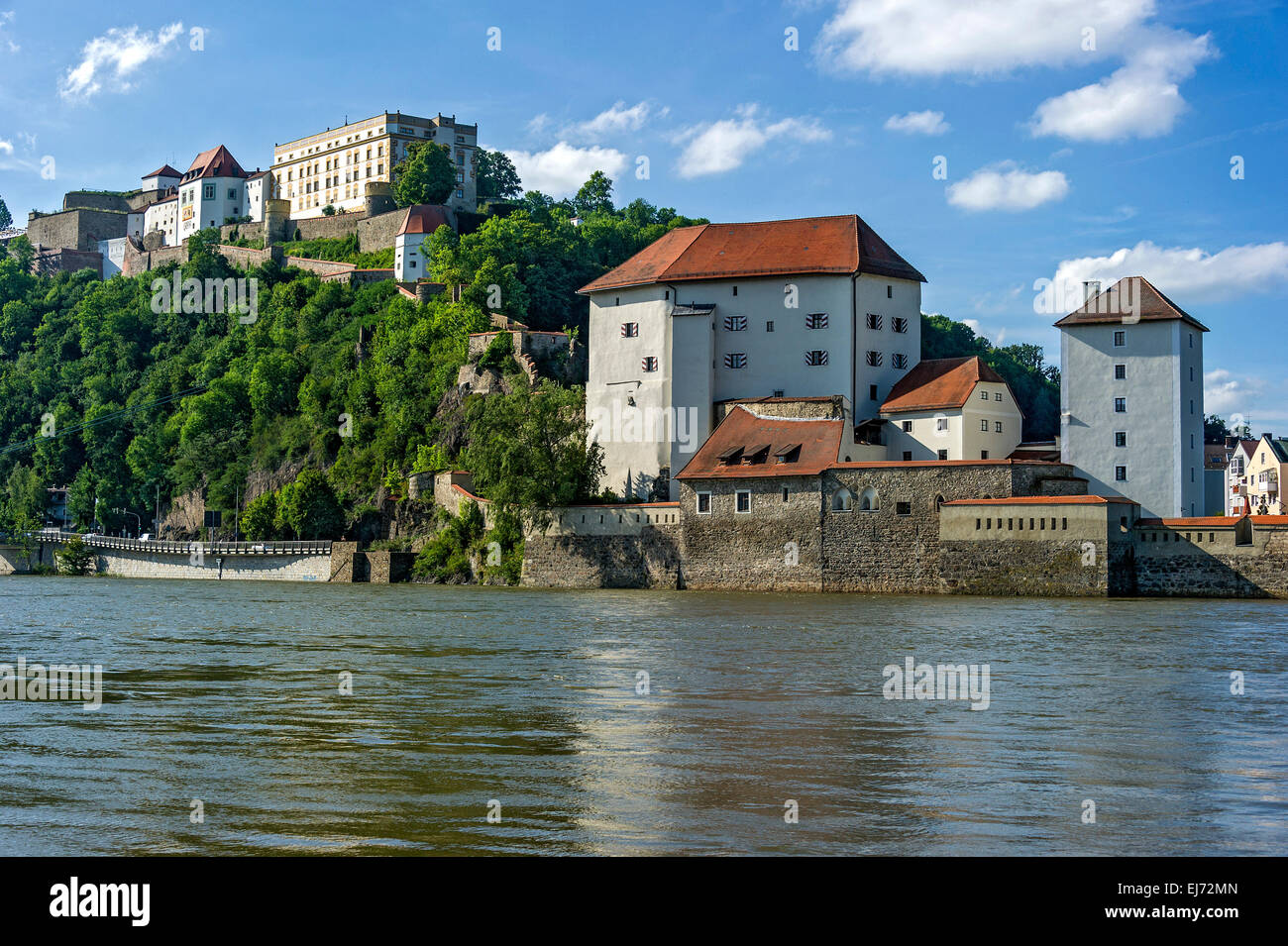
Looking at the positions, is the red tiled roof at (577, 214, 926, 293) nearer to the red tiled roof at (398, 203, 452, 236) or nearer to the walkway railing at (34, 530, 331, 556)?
the walkway railing at (34, 530, 331, 556)

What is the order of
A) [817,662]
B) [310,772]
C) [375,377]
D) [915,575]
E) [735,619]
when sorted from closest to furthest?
1. [310,772]
2. [817,662]
3. [735,619]
4. [915,575]
5. [375,377]

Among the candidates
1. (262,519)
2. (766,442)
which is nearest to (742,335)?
(766,442)

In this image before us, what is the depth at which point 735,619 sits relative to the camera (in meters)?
36.8

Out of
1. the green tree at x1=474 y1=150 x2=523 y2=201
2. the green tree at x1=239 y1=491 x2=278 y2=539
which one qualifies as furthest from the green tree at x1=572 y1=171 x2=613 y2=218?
the green tree at x1=239 y1=491 x2=278 y2=539

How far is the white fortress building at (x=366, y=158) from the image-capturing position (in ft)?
400

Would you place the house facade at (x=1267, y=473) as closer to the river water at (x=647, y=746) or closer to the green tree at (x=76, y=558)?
the river water at (x=647, y=746)

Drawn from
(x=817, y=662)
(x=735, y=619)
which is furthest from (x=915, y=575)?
(x=817, y=662)

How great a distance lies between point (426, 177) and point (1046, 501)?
74.9m

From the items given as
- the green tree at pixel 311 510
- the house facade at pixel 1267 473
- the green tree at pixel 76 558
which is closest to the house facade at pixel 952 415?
the house facade at pixel 1267 473

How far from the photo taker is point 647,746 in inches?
554

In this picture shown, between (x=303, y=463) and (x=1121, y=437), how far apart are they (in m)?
50.6

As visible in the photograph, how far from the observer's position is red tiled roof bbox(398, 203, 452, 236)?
336 ft

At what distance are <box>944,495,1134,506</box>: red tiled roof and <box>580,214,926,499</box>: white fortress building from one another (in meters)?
10.0
